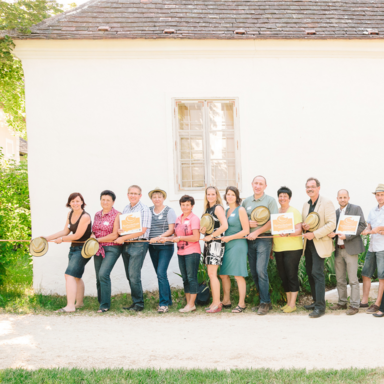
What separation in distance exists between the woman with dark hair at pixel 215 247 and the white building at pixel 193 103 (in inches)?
65.3

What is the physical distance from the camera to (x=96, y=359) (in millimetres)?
4176

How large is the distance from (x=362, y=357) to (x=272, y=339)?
1.01m

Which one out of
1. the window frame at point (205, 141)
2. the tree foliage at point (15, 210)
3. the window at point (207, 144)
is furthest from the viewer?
the window at point (207, 144)

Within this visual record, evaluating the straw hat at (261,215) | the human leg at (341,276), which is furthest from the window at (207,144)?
the human leg at (341,276)

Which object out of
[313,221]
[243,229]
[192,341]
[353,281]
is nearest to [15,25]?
[243,229]

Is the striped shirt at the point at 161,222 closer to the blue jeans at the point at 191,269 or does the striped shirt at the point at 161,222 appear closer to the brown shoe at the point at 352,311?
the blue jeans at the point at 191,269

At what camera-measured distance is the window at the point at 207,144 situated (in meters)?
8.07

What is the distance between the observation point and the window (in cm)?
807

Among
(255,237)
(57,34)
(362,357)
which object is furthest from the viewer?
(57,34)

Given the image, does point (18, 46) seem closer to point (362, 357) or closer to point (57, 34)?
point (57, 34)

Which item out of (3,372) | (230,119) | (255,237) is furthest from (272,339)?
(230,119)

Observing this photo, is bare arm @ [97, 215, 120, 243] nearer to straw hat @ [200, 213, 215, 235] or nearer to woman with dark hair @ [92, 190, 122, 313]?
woman with dark hair @ [92, 190, 122, 313]

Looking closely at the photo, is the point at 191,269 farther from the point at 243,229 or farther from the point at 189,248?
the point at 243,229

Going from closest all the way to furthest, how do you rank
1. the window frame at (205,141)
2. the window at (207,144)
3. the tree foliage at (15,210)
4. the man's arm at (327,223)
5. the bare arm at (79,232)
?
the man's arm at (327,223), the bare arm at (79,232), the tree foliage at (15,210), the window frame at (205,141), the window at (207,144)
